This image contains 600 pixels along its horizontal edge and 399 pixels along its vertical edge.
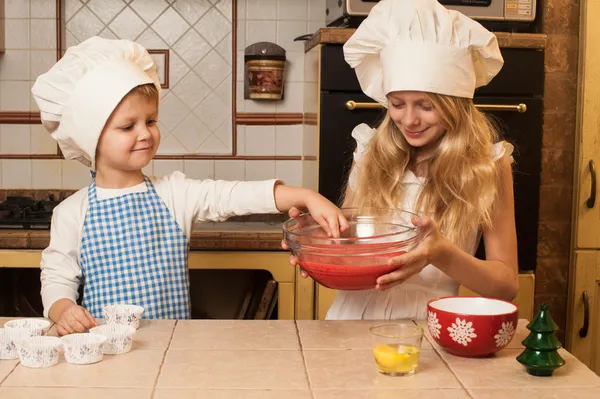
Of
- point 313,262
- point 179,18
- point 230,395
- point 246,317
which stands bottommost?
point 246,317

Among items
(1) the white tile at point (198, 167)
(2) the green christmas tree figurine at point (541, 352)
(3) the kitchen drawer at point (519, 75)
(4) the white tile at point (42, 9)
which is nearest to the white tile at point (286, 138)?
(1) the white tile at point (198, 167)

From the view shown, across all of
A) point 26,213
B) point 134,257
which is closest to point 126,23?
point 26,213

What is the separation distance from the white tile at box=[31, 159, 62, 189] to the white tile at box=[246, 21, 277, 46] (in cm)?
86

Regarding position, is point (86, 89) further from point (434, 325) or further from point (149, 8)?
point (149, 8)

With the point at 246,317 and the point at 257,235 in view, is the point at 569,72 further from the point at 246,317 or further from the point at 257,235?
the point at 246,317

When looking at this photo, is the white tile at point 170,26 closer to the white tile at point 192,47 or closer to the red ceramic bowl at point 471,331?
the white tile at point 192,47

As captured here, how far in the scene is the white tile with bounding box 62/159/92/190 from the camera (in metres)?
3.02

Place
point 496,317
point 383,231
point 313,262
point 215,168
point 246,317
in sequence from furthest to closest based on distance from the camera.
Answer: point 215,168
point 246,317
point 383,231
point 313,262
point 496,317

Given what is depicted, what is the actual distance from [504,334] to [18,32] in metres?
2.33

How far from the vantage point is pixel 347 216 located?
167 cm

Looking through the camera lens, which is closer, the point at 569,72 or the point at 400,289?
the point at 400,289

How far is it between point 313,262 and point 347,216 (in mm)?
263

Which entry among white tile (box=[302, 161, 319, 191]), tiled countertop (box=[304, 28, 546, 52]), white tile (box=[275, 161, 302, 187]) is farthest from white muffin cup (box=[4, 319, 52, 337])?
white tile (box=[275, 161, 302, 187])

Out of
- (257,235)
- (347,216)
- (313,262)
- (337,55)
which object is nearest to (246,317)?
(257,235)
